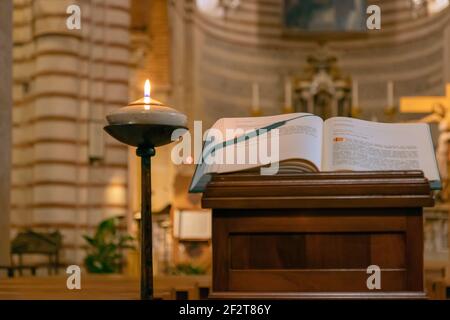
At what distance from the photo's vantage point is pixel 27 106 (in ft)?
42.6

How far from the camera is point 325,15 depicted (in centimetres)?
2244

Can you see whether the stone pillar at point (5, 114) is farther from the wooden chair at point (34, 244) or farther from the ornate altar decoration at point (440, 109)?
the ornate altar decoration at point (440, 109)

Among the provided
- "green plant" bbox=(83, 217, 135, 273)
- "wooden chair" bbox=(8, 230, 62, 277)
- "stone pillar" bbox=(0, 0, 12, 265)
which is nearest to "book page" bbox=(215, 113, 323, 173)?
"stone pillar" bbox=(0, 0, 12, 265)

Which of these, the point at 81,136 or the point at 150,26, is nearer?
the point at 81,136

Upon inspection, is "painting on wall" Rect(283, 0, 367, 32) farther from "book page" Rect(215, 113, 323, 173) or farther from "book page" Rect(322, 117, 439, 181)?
"book page" Rect(215, 113, 323, 173)

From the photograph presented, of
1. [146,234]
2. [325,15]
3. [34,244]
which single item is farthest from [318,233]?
[325,15]

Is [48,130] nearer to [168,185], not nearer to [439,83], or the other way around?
[168,185]

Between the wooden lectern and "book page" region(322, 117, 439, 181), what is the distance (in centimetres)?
19

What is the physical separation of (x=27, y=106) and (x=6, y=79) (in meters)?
5.53

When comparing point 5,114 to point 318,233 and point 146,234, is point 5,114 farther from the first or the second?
point 318,233

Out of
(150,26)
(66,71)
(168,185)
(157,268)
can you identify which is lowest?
(157,268)

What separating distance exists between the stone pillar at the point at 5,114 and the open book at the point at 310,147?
14.4ft

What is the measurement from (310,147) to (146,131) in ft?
2.02

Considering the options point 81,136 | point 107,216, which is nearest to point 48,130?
point 81,136
